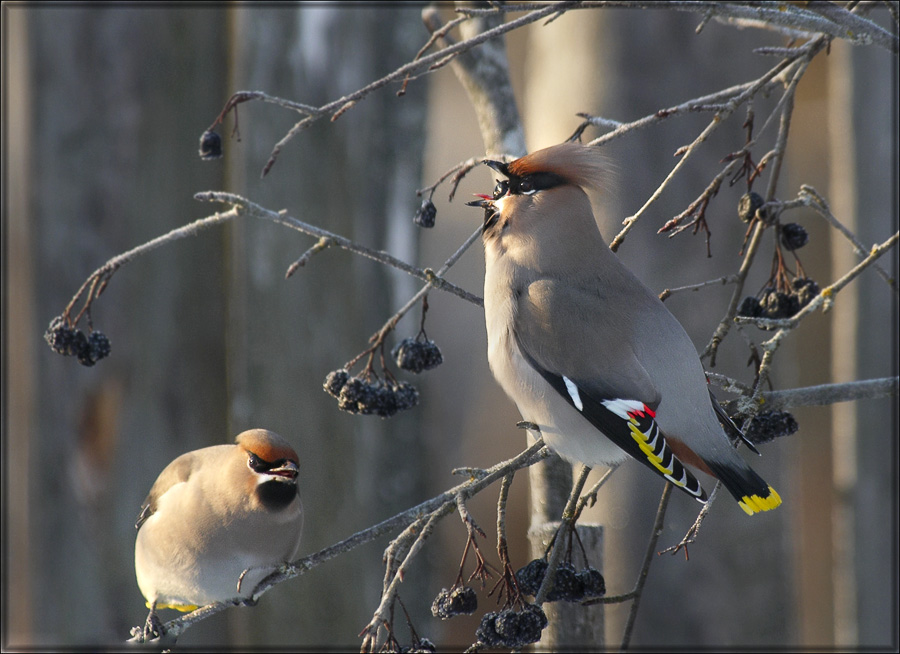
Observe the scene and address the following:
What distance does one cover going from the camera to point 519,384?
6.18 feet

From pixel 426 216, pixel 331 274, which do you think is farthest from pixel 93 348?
pixel 331 274

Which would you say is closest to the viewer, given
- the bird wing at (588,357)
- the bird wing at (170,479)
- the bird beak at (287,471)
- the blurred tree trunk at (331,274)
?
the bird wing at (588,357)

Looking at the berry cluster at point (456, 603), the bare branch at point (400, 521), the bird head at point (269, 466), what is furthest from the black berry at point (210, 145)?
→ the berry cluster at point (456, 603)

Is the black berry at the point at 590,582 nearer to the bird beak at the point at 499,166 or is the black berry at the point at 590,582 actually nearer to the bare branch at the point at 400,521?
the bare branch at the point at 400,521

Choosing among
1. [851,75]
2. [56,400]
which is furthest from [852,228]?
[56,400]

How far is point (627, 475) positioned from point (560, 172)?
1.40 meters

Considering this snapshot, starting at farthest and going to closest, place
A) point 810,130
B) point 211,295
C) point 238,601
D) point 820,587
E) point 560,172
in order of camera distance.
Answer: point 810,130
point 820,587
point 211,295
point 560,172
point 238,601

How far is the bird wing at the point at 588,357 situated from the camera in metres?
1.77

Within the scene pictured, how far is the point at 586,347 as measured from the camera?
1.87 meters

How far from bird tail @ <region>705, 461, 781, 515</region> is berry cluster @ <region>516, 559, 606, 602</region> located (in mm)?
325

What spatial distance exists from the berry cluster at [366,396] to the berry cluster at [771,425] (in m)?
0.62

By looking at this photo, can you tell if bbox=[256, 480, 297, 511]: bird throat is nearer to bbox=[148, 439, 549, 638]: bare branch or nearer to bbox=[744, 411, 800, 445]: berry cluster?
bbox=[148, 439, 549, 638]: bare branch

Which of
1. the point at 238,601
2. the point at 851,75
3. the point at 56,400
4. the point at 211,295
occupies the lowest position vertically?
the point at 238,601

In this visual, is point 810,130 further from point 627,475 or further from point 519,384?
point 519,384
